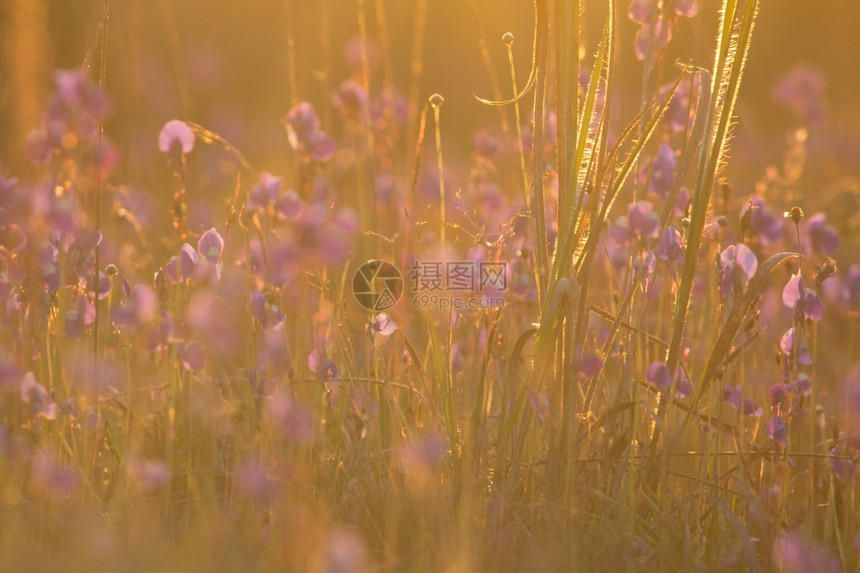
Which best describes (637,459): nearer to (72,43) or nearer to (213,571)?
(213,571)

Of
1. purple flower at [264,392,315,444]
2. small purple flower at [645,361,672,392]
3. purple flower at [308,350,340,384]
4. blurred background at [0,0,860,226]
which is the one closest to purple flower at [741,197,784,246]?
small purple flower at [645,361,672,392]

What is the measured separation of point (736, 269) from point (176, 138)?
1136mm

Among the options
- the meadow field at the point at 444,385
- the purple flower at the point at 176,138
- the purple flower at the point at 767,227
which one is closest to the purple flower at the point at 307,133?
the meadow field at the point at 444,385

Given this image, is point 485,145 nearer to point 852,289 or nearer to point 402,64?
point 852,289

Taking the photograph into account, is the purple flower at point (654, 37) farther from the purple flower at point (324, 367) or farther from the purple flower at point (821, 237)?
the purple flower at point (324, 367)

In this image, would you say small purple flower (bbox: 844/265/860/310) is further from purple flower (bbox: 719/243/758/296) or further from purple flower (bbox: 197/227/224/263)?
purple flower (bbox: 197/227/224/263)

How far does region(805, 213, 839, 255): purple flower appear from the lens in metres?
1.99

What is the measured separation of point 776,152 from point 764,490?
20.8 feet

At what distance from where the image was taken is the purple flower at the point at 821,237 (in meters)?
1.99

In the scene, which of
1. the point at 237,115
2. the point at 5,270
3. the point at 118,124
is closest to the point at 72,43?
the point at 118,124

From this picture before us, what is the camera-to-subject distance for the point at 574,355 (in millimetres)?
1580

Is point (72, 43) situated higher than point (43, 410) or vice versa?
point (72, 43)

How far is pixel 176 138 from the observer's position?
6.51 ft

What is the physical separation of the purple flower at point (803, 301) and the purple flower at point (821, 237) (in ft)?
1.02
